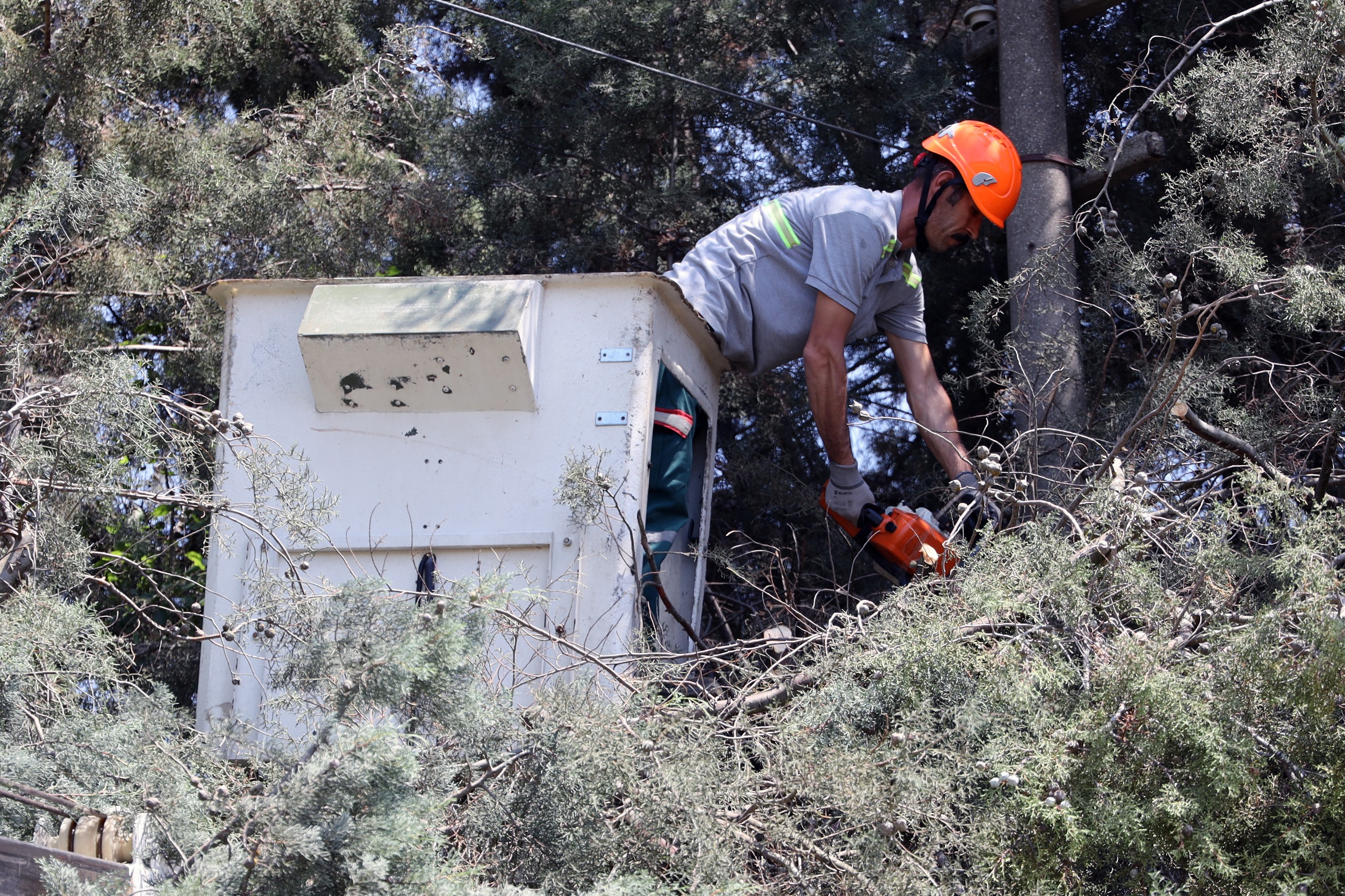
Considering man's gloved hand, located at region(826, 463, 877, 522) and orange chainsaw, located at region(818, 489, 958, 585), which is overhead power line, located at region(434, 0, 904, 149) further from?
orange chainsaw, located at region(818, 489, 958, 585)

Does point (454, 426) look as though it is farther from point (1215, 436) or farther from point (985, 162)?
point (1215, 436)

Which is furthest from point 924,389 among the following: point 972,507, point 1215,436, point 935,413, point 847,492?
point 972,507

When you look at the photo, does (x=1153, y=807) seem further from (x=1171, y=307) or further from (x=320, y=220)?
(x=320, y=220)

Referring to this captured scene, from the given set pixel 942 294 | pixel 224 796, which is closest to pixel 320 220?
pixel 942 294

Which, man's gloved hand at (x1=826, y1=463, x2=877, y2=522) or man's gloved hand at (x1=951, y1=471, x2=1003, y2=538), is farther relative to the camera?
man's gloved hand at (x1=826, y1=463, x2=877, y2=522)

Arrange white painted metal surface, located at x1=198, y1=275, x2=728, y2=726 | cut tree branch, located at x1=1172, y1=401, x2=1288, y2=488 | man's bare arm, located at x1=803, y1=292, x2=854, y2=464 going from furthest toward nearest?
man's bare arm, located at x1=803, y1=292, x2=854, y2=464 < white painted metal surface, located at x1=198, y1=275, x2=728, y2=726 < cut tree branch, located at x1=1172, y1=401, x2=1288, y2=488

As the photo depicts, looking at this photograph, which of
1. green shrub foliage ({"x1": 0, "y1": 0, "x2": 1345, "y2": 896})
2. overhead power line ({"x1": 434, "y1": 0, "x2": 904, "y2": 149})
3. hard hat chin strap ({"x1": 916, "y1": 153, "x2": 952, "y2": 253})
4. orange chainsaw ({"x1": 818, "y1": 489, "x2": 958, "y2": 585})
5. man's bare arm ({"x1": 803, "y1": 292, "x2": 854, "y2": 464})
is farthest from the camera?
overhead power line ({"x1": 434, "y1": 0, "x2": 904, "y2": 149})

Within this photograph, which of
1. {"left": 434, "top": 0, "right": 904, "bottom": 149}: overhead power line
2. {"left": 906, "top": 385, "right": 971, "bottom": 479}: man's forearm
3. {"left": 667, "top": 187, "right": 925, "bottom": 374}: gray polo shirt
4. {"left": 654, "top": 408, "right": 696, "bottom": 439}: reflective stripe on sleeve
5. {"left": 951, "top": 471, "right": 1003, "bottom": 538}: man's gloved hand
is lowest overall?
{"left": 951, "top": 471, "right": 1003, "bottom": 538}: man's gloved hand

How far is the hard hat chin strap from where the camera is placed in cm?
389

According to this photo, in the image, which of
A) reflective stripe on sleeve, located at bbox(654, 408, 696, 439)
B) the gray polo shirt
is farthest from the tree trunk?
reflective stripe on sleeve, located at bbox(654, 408, 696, 439)

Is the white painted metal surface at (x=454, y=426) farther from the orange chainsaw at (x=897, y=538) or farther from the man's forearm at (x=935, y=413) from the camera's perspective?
the man's forearm at (x=935, y=413)

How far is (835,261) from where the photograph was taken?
3781 millimetres

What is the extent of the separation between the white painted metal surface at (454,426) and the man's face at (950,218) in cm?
99

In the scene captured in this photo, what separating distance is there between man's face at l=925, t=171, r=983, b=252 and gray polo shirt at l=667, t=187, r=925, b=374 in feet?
0.39
